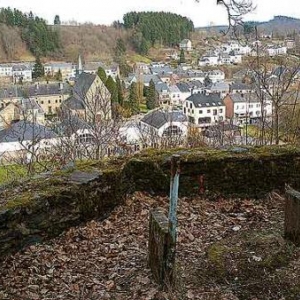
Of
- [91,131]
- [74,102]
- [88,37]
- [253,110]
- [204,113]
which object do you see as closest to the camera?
[91,131]

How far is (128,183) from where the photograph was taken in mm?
4746

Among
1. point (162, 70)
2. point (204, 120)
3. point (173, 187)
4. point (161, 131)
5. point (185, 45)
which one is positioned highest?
point (185, 45)

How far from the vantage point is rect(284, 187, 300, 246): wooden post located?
12.1 ft

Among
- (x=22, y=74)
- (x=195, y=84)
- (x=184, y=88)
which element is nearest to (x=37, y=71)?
(x=22, y=74)

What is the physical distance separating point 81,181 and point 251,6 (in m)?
2.75

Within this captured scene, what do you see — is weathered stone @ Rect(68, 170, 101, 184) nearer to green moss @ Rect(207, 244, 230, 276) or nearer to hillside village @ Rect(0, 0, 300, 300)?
hillside village @ Rect(0, 0, 300, 300)

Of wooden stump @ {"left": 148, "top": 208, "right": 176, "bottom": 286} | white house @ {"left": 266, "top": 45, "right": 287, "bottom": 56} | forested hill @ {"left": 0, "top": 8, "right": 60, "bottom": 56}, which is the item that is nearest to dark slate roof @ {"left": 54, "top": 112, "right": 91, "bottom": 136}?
white house @ {"left": 266, "top": 45, "right": 287, "bottom": 56}

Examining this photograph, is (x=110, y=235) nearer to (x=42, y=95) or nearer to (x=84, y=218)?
(x=84, y=218)

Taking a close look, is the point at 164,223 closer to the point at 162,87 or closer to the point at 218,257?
the point at 218,257

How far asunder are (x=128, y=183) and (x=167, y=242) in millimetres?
1783

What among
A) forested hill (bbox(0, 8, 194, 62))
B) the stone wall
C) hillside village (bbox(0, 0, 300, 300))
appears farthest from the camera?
forested hill (bbox(0, 8, 194, 62))

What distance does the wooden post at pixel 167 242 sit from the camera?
300 centimetres

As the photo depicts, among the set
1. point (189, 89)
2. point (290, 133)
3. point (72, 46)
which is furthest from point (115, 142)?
point (72, 46)

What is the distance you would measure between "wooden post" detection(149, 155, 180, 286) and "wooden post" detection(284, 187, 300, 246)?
1212 millimetres
